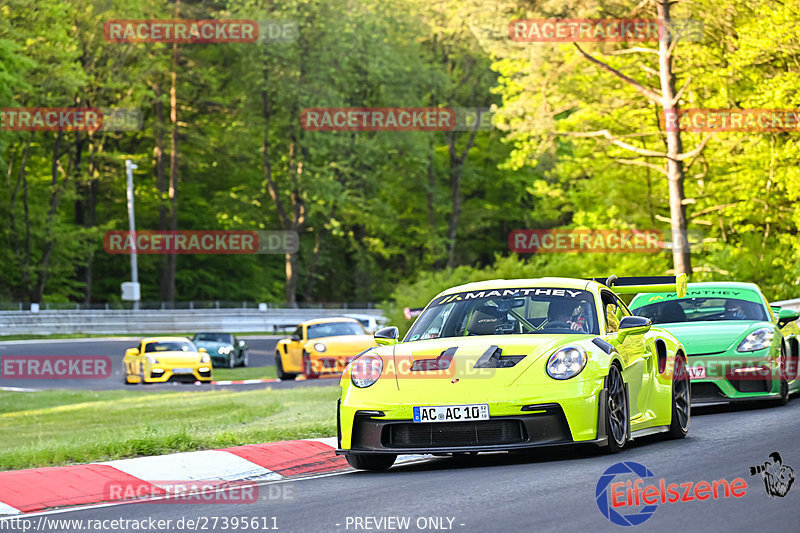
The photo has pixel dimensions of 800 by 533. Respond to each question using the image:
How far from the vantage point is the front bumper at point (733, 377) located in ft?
47.4

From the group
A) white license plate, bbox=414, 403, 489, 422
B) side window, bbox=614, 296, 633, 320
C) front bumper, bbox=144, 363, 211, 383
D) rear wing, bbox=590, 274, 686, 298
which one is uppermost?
rear wing, bbox=590, 274, 686, 298

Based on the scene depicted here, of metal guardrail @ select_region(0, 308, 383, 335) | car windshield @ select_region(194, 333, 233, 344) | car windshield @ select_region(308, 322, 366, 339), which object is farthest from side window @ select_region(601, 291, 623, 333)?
metal guardrail @ select_region(0, 308, 383, 335)

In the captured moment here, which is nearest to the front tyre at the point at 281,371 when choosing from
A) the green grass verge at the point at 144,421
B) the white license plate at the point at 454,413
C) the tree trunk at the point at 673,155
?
the green grass verge at the point at 144,421

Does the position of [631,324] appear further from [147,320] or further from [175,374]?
[147,320]

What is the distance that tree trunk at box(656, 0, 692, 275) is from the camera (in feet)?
110

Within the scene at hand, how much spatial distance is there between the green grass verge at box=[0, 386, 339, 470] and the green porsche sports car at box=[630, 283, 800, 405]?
169 inches

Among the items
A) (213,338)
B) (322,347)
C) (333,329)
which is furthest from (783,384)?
(213,338)

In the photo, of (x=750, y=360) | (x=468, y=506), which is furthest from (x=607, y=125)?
(x=468, y=506)

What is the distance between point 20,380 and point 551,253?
19455 mm

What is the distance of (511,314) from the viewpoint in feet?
35.5

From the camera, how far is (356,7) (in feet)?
227

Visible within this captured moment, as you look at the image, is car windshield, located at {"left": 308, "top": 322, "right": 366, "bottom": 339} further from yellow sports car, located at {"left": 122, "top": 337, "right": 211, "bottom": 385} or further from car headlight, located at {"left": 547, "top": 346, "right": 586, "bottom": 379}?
car headlight, located at {"left": 547, "top": 346, "right": 586, "bottom": 379}

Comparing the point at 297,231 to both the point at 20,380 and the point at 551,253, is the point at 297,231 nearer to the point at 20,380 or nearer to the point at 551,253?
the point at 551,253

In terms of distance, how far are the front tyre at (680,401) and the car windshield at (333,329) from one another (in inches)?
725
